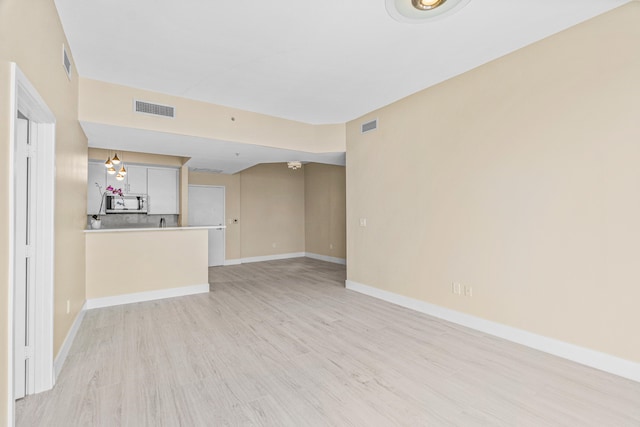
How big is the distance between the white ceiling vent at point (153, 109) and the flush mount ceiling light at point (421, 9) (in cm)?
297

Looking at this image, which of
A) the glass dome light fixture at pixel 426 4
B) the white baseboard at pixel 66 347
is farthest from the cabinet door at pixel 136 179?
the glass dome light fixture at pixel 426 4

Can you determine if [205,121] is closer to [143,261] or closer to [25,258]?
[143,261]

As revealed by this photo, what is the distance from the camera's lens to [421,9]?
2291mm

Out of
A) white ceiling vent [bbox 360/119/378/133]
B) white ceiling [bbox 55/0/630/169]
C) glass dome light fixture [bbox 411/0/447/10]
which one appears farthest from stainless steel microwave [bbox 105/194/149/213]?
glass dome light fixture [bbox 411/0/447/10]

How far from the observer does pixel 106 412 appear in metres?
1.99

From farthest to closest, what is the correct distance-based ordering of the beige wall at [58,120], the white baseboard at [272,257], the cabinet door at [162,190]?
the white baseboard at [272,257] → the cabinet door at [162,190] → the beige wall at [58,120]

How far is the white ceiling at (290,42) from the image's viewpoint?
2359 mm

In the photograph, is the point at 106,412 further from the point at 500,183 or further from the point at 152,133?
the point at 500,183

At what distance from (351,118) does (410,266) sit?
2534 mm

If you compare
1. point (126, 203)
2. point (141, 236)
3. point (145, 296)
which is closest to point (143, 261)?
point (141, 236)

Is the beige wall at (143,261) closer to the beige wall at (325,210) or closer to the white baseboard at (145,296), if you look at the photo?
the white baseboard at (145,296)

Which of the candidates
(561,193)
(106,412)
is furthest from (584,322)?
(106,412)

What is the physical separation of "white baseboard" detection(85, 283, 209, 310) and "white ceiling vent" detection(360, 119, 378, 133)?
360 centimetres

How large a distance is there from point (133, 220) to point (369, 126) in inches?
217
